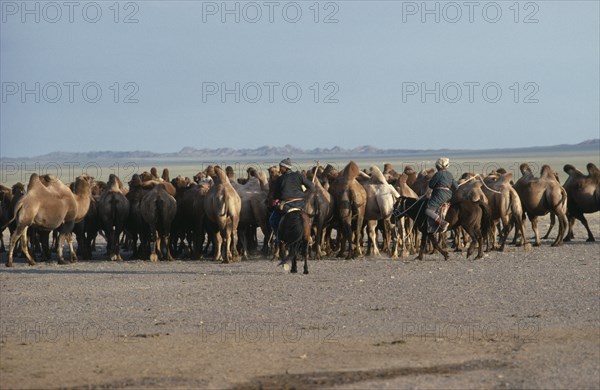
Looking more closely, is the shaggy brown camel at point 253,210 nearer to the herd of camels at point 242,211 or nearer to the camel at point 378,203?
the herd of camels at point 242,211

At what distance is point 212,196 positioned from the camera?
68.5 ft

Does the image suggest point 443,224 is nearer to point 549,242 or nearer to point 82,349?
point 549,242

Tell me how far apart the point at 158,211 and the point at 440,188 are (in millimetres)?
5637

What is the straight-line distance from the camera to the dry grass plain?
10.0 meters

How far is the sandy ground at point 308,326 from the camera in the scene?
10.0 m

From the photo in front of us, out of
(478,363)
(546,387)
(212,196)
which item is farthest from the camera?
(212,196)

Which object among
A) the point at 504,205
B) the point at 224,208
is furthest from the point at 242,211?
the point at 504,205

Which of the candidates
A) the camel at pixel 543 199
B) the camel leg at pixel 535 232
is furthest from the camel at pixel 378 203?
the camel leg at pixel 535 232

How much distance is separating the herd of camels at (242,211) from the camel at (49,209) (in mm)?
19

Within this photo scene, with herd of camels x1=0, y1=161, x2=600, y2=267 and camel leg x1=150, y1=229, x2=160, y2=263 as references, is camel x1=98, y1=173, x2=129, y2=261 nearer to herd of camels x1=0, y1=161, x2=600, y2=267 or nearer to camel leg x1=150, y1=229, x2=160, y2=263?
herd of camels x1=0, y1=161, x2=600, y2=267

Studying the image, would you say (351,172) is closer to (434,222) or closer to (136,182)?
(434,222)

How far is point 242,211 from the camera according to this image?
2198cm

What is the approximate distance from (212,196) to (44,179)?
3.51m

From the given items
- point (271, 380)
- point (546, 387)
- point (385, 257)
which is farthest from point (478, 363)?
point (385, 257)
